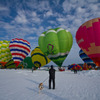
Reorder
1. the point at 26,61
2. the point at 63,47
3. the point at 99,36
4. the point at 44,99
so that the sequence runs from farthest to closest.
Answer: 1. the point at 26,61
2. the point at 63,47
3. the point at 99,36
4. the point at 44,99

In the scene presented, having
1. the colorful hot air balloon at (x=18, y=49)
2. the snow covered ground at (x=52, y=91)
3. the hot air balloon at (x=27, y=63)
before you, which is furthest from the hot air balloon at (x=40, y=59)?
the snow covered ground at (x=52, y=91)

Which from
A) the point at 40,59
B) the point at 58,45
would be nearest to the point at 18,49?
the point at 40,59

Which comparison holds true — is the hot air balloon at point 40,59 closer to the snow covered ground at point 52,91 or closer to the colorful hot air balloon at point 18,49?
the colorful hot air balloon at point 18,49

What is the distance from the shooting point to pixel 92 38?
16000 millimetres

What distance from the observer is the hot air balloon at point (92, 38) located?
1568 centimetres

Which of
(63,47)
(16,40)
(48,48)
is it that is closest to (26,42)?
(16,40)

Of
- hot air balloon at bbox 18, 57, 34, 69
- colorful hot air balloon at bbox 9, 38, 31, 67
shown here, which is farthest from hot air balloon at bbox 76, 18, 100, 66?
hot air balloon at bbox 18, 57, 34, 69

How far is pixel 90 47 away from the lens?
16312 mm

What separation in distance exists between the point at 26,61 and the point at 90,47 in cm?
3531

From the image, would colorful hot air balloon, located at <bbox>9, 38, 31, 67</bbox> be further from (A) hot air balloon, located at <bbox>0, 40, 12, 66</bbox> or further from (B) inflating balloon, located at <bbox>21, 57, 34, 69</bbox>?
(B) inflating balloon, located at <bbox>21, 57, 34, 69</bbox>

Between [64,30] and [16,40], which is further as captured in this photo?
[16,40]

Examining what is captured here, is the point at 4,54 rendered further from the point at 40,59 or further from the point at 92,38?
the point at 92,38

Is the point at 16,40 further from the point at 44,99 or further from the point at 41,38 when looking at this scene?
the point at 44,99

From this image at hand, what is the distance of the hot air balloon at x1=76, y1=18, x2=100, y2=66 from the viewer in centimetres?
1568
